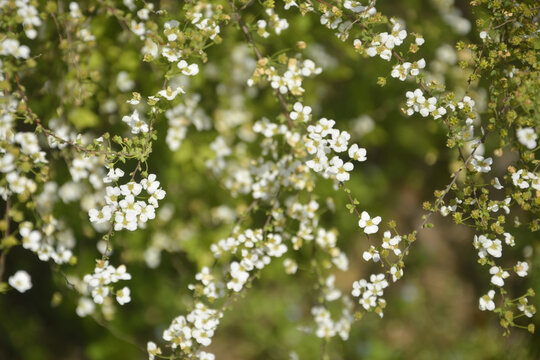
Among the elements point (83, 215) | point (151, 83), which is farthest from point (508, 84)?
point (83, 215)

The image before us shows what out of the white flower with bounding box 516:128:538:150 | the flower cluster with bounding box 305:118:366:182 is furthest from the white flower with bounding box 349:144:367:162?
the white flower with bounding box 516:128:538:150

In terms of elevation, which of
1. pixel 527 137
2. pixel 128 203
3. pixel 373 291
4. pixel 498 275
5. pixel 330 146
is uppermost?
pixel 527 137

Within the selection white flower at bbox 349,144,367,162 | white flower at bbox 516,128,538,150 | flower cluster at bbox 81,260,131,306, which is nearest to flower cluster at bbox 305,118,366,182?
white flower at bbox 349,144,367,162

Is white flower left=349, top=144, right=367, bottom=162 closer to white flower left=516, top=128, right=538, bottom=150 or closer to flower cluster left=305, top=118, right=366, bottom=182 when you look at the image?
flower cluster left=305, top=118, right=366, bottom=182

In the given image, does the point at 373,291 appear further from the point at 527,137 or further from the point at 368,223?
the point at 527,137

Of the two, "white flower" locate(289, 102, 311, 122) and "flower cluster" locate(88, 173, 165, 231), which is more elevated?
"white flower" locate(289, 102, 311, 122)

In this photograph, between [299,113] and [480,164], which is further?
[299,113]

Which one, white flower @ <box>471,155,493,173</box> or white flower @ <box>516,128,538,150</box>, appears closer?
white flower @ <box>516,128,538,150</box>

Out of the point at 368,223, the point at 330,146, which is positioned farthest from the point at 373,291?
the point at 330,146

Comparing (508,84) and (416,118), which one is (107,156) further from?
(416,118)

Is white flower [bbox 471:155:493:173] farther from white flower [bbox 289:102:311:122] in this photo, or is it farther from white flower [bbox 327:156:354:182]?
white flower [bbox 289:102:311:122]
